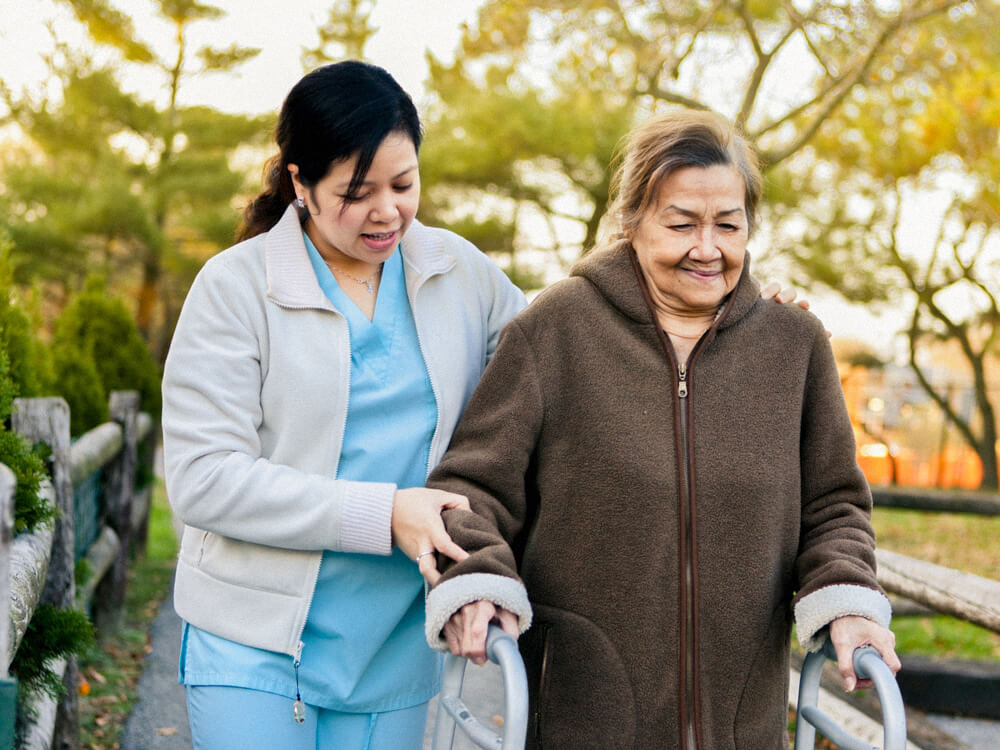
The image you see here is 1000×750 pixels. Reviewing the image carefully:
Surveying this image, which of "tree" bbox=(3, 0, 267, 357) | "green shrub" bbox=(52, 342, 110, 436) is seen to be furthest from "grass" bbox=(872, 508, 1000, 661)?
"tree" bbox=(3, 0, 267, 357)

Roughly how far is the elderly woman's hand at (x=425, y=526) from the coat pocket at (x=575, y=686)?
30cm

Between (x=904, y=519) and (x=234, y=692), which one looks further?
(x=904, y=519)

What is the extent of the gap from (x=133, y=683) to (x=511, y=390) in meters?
3.50

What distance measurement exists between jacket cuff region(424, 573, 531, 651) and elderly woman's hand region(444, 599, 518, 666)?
0.01m

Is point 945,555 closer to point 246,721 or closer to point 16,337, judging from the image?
point 16,337

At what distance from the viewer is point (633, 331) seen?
211cm

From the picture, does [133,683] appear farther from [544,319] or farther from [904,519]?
[904,519]

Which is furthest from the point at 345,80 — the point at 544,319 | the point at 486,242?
the point at 486,242

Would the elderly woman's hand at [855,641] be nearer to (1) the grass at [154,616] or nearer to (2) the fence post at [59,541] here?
(1) the grass at [154,616]

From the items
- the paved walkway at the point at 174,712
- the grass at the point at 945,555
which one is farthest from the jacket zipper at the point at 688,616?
the grass at the point at 945,555

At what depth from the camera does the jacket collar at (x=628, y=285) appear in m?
2.10

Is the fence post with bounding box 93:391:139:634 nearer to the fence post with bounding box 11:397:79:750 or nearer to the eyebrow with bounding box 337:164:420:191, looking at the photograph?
the fence post with bounding box 11:397:79:750

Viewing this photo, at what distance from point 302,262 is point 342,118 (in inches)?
12.0

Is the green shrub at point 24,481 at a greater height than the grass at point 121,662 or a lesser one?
greater
